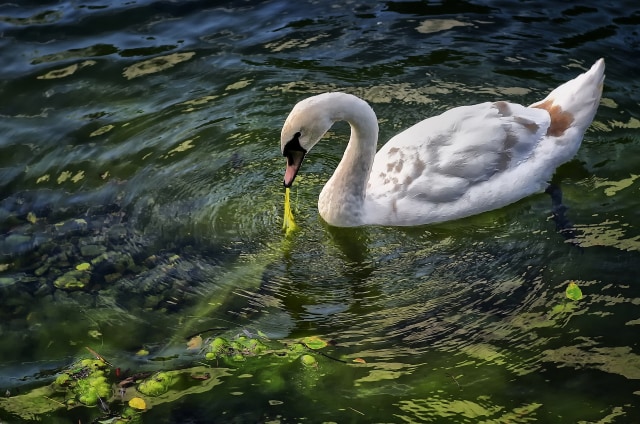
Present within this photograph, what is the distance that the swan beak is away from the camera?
6.74m

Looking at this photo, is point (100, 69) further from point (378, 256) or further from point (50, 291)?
point (378, 256)

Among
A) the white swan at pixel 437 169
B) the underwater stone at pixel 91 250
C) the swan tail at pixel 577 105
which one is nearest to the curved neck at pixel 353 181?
the white swan at pixel 437 169

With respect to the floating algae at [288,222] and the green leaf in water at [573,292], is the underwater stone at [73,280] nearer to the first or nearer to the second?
the floating algae at [288,222]

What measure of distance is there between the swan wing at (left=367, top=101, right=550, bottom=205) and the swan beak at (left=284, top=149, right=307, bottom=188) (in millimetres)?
797

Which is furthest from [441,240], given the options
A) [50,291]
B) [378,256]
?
[50,291]

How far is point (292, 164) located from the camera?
6797 mm

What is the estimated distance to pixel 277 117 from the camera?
344 inches

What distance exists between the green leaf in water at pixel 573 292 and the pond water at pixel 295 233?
44mm

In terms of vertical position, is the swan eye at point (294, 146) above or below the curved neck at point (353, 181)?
above

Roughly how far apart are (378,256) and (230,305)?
1.26 meters

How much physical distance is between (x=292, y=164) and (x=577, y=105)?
2.69 m

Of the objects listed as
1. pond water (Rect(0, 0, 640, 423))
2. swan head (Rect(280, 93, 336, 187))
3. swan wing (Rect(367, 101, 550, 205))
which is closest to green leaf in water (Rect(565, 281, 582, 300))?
pond water (Rect(0, 0, 640, 423))

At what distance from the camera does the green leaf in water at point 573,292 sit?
21.1 ft

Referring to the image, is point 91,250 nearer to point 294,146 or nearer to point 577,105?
point 294,146
